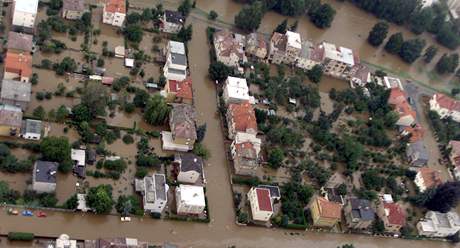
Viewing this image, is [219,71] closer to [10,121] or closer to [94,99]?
[94,99]

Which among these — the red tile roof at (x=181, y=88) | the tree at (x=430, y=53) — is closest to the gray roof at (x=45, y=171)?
the red tile roof at (x=181, y=88)

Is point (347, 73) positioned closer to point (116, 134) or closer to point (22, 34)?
point (116, 134)

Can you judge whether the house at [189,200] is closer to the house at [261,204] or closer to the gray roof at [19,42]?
the house at [261,204]

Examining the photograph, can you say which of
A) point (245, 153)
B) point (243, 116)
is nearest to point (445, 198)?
point (245, 153)

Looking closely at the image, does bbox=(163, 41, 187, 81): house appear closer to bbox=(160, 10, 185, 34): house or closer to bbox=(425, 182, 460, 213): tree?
bbox=(160, 10, 185, 34): house

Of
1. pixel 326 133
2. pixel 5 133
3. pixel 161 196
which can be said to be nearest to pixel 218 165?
pixel 161 196

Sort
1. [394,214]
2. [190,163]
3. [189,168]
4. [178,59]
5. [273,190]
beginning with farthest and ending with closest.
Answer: [178,59], [394,214], [273,190], [190,163], [189,168]
